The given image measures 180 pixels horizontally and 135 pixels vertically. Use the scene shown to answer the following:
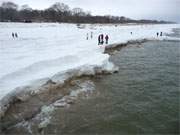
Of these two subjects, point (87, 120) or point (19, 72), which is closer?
point (87, 120)

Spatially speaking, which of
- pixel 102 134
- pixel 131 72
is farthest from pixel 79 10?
pixel 102 134

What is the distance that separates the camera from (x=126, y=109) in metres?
10.8

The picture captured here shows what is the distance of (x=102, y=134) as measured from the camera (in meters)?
8.59

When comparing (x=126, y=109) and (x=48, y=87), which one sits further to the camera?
(x=48, y=87)

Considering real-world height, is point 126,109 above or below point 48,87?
below

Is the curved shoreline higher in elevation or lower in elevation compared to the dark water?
higher

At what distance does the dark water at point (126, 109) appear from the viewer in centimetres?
901

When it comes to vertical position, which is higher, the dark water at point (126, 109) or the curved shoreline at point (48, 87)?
the curved shoreline at point (48, 87)

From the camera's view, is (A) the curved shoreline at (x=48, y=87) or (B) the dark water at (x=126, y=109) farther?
(A) the curved shoreline at (x=48, y=87)

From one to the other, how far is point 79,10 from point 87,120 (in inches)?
6082

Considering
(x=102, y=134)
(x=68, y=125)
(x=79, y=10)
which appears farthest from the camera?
(x=79, y=10)

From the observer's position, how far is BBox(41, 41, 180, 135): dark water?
9008mm

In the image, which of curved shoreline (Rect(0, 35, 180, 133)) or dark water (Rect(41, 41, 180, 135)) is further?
curved shoreline (Rect(0, 35, 180, 133))

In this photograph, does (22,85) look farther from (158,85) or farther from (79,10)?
(79,10)
